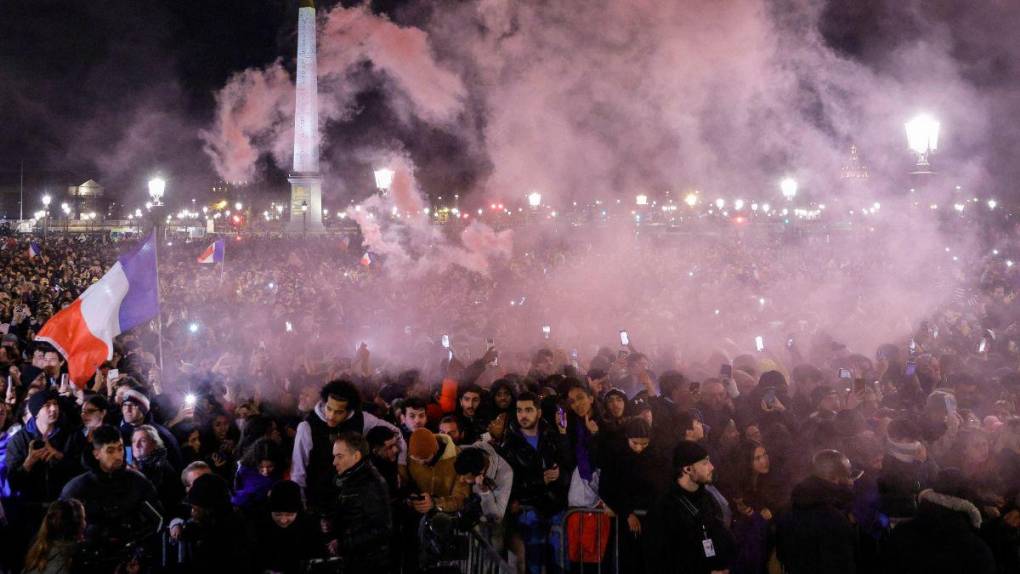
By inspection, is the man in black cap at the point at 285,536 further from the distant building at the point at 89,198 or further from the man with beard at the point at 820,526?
the distant building at the point at 89,198

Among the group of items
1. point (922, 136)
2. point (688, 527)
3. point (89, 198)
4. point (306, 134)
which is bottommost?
point (688, 527)

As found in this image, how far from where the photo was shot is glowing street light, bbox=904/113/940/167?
7.62m

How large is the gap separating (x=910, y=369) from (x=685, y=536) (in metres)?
6.78

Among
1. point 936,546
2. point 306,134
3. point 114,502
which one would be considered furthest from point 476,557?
point 306,134

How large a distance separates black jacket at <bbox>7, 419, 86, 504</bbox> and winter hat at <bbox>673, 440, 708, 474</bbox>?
424 cm

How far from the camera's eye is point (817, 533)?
3.92m

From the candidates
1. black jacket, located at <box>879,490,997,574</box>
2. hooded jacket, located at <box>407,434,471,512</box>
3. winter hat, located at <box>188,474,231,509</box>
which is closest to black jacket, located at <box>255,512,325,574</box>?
winter hat, located at <box>188,474,231,509</box>

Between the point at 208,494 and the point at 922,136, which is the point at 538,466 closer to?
the point at 208,494

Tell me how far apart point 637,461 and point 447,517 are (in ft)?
4.88

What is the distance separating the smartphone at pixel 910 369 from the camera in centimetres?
930

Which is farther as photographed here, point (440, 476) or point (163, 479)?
point (163, 479)

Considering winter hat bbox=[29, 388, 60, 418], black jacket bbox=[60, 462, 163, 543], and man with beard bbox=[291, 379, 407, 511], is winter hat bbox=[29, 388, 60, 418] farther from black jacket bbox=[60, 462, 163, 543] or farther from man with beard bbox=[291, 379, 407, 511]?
man with beard bbox=[291, 379, 407, 511]

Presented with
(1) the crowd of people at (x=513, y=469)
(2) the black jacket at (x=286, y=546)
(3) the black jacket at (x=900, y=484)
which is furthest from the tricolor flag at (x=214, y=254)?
(3) the black jacket at (x=900, y=484)

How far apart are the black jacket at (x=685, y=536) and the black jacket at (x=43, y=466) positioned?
4.13m
